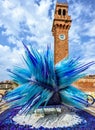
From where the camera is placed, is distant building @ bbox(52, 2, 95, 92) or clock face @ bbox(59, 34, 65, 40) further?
clock face @ bbox(59, 34, 65, 40)

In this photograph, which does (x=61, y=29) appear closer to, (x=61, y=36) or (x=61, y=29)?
(x=61, y=29)

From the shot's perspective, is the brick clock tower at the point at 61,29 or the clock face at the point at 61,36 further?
the clock face at the point at 61,36

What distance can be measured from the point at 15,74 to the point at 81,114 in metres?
1.40

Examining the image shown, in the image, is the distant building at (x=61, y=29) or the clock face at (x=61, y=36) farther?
the clock face at (x=61, y=36)

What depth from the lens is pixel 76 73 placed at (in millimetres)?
3688

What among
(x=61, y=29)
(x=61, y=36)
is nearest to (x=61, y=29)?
Answer: (x=61, y=29)

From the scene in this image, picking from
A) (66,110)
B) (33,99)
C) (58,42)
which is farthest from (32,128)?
(58,42)

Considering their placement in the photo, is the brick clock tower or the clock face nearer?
the brick clock tower

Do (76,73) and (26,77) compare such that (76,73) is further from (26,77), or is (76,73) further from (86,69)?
(26,77)

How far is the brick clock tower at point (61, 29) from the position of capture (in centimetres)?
2381

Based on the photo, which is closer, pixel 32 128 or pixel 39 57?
pixel 32 128

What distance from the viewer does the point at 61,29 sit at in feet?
79.3

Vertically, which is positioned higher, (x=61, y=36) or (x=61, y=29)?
(x=61, y=29)

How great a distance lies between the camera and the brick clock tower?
2381 cm
